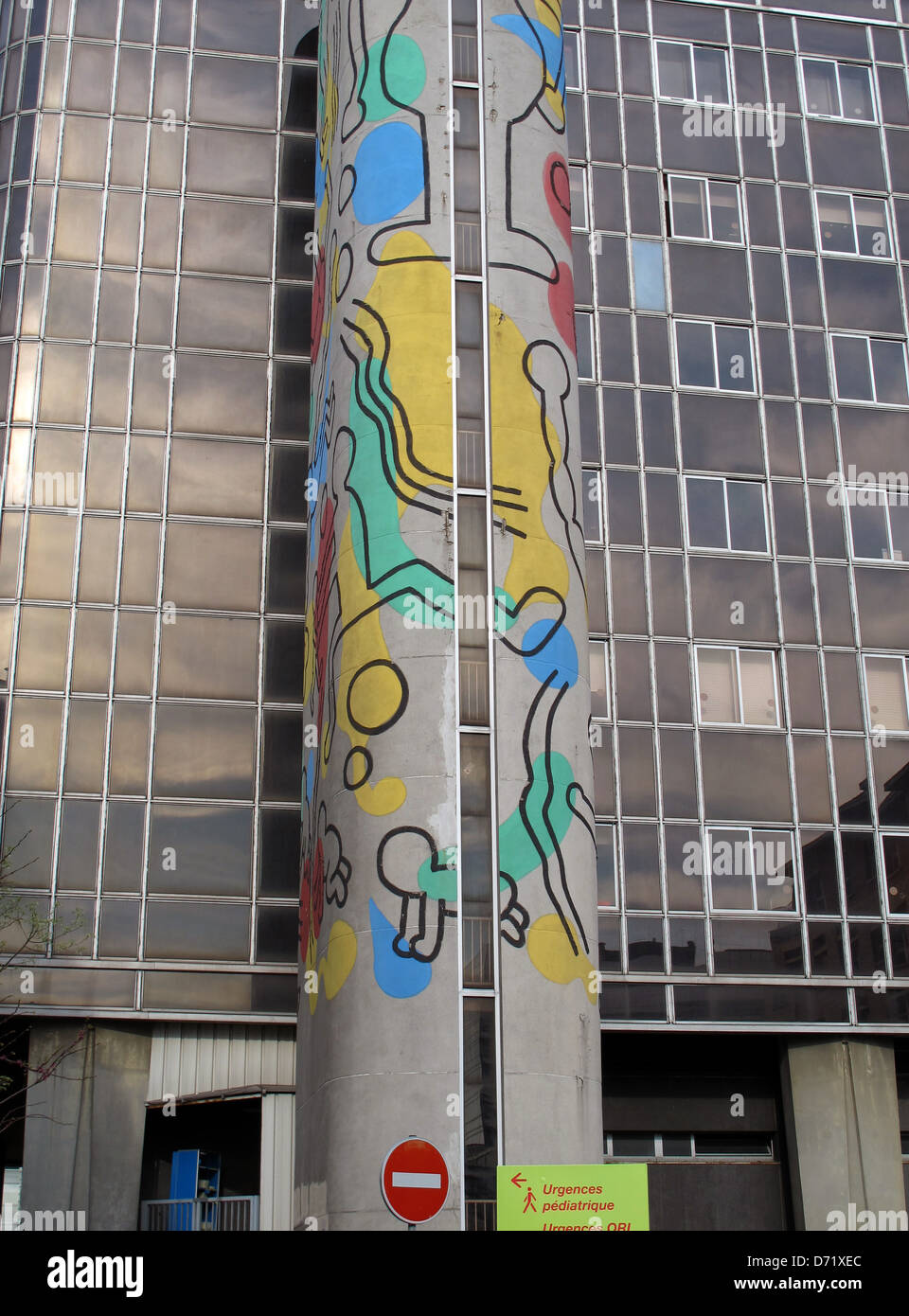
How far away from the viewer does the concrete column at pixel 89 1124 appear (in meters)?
31.9

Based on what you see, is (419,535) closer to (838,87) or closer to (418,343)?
(418,343)

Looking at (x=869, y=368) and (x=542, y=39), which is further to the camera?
(x=869, y=368)

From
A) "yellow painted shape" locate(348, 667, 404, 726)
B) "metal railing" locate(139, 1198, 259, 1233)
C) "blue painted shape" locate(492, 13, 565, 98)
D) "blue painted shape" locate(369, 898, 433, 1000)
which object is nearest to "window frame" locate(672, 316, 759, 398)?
"blue painted shape" locate(492, 13, 565, 98)

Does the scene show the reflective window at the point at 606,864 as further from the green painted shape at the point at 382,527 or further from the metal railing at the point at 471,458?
the metal railing at the point at 471,458

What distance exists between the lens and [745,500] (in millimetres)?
39500

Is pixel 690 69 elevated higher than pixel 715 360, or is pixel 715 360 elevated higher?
pixel 690 69

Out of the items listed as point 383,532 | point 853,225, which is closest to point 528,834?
point 383,532

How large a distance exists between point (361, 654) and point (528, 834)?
479cm

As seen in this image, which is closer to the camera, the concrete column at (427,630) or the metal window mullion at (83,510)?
the concrete column at (427,630)

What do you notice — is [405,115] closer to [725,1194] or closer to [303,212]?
[303,212]

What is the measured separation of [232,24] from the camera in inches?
1641

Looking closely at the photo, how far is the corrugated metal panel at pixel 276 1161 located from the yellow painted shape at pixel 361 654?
306 inches

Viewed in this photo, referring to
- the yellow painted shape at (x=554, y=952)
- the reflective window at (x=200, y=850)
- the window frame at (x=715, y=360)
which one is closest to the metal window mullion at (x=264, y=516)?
the reflective window at (x=200, y=850)
